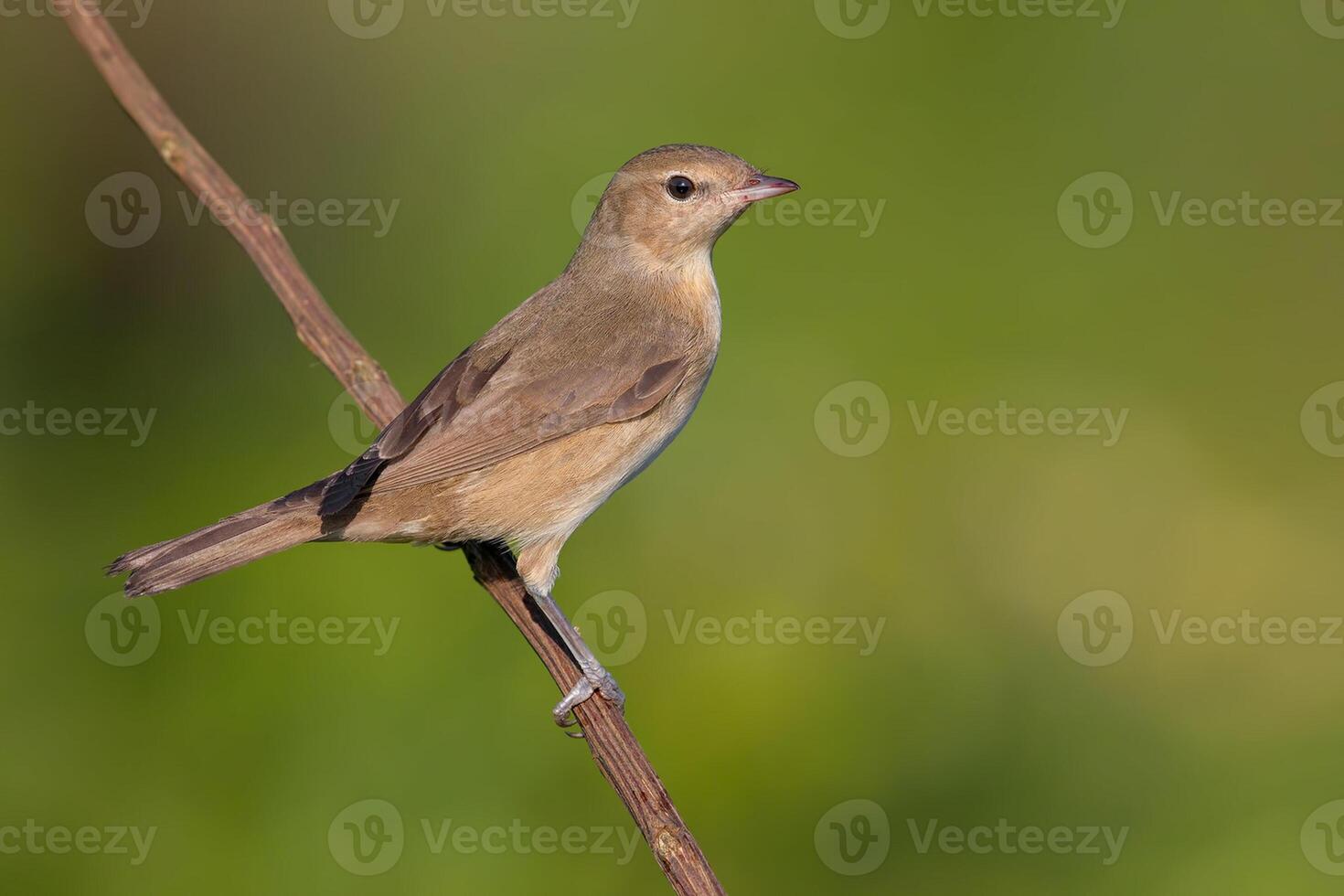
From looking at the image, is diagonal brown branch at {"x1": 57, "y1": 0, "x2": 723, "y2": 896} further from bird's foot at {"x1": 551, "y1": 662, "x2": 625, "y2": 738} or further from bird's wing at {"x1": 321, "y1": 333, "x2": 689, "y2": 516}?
bird's wing at {"x1": 321, "y1": 333, "x2": 689, "y2": 516}

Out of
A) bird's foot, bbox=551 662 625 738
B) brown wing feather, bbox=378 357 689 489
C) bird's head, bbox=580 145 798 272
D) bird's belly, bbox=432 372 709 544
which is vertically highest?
bird's head, bbox=580 145 798 272

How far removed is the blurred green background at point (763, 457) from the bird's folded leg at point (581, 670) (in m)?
0.95

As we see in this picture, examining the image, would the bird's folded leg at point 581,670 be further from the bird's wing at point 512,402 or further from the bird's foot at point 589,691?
the bird's wing at point 512,402

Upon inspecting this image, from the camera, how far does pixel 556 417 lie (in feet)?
14.3

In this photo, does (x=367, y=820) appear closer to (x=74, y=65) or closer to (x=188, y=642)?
→ (x=188, y=642)

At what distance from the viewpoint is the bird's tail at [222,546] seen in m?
3.76

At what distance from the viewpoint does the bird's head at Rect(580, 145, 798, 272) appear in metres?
4.61

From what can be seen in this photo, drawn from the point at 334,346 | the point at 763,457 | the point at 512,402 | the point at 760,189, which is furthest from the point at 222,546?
the point at 763,457

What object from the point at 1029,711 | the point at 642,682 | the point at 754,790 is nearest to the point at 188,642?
the point at 642,682

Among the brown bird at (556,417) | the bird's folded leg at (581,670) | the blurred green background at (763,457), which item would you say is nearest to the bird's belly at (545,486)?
the brown bird at (556,417)

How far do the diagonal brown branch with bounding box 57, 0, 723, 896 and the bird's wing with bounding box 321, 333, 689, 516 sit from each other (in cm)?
17

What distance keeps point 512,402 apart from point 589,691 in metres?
0.96

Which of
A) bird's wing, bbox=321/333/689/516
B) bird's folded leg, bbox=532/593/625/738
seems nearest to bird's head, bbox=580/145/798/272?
bird's wing, bbox=321/333/689/516

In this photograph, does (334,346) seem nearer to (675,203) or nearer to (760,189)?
(675,203)
